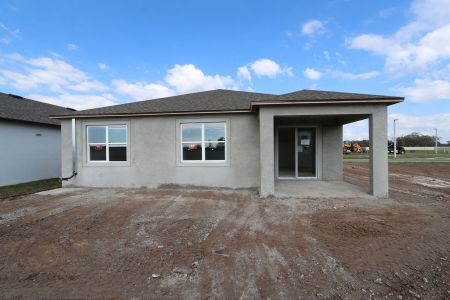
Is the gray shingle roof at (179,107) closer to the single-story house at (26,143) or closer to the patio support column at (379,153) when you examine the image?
the patio support column at (379,153)

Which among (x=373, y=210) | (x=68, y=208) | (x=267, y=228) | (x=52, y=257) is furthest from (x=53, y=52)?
(x=373, y=210)

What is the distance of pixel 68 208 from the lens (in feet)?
22.2

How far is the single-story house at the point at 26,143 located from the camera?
11734 mm

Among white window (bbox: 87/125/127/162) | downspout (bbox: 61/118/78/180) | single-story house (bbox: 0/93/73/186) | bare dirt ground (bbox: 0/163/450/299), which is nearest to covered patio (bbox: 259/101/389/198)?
bare dirt ground (bbox: 0/163/450/299)

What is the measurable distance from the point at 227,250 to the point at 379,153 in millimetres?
6318

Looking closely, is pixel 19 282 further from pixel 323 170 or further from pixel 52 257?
pixel 323 170

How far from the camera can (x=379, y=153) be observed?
25.3 ft

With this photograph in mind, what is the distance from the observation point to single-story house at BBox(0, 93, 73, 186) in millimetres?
11734

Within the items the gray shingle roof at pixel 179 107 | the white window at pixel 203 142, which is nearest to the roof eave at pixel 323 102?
the gray shingle roof at pixel 179 107

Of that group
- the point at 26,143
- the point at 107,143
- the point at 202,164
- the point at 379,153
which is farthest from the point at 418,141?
the point at 26,143

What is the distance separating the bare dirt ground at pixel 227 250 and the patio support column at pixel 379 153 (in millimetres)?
577

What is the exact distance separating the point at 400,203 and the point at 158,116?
8722mm

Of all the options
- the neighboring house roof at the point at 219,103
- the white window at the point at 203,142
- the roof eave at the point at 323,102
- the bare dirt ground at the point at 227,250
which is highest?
the neighboring house roof at the point at 219,103

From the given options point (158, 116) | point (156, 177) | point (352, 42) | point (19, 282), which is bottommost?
point (19, 282)
